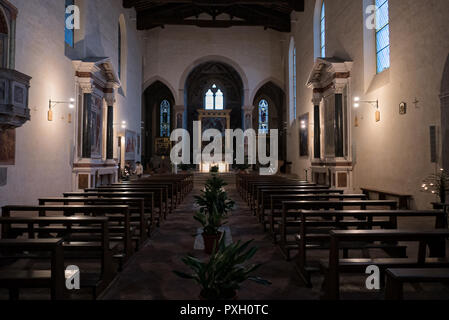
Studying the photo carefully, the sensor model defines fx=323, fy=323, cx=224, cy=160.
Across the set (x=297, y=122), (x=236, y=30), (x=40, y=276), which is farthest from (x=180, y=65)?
(x=40, y=276)

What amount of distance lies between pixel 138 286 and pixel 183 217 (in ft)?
13.4

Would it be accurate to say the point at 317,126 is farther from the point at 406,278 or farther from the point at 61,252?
the point at 61,252

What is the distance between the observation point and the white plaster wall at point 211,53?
2020cm

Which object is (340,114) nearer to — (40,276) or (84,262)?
(84,262)

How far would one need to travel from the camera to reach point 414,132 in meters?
7.21

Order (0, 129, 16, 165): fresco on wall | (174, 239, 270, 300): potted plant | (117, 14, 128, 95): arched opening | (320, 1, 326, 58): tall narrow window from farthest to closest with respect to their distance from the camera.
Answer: (117, 14, 128, 95): arched opening → (320, 1, 326, 58): tall narrow window → (0, 129, 16, 165): fresco on wall → (174, 239, 270, 300): potted plant

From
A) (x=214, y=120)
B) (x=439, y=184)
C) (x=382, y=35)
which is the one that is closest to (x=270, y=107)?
(x=214, y=120)

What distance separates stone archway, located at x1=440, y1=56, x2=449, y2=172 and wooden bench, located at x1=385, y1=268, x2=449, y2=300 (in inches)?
215

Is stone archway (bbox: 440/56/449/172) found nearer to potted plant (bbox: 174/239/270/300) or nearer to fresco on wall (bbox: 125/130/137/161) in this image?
potted plant (bbox: 174/239/270/300)

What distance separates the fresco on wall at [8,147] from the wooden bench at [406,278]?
7224 millimetres

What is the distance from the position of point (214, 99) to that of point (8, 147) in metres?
19.4

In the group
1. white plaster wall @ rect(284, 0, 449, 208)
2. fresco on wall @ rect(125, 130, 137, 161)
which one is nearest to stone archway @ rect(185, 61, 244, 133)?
fresco on wall @ rect(125, 130, 137, 161)

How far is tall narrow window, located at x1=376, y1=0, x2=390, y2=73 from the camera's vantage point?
28.9 feet
